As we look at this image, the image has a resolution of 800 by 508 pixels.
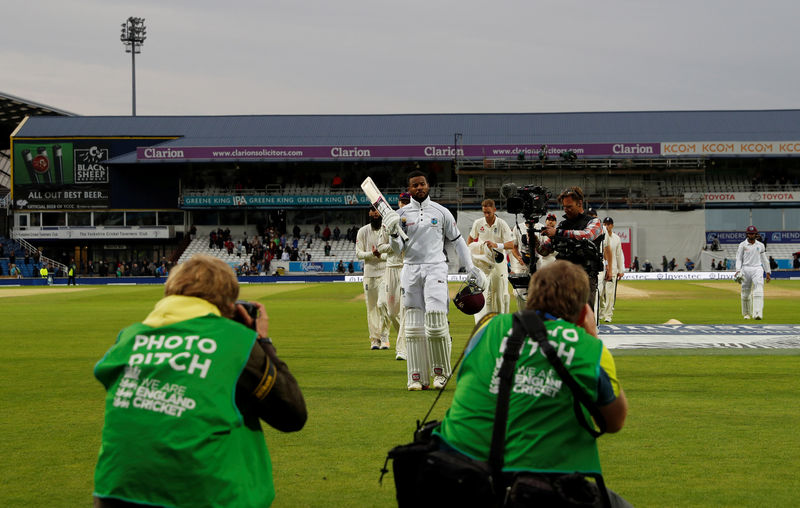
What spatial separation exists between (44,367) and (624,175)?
57.2 meters

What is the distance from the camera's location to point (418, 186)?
986 centimetres

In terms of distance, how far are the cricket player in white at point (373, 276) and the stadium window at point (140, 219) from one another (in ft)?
193

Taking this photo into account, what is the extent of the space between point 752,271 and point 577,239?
1207cm

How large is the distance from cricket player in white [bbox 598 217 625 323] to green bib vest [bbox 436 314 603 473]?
14905mm

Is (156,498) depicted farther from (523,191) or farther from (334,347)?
(334,347)

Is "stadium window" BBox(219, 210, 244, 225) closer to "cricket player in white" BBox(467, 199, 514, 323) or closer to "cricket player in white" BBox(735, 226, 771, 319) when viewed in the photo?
"cricket player in white" BBox(735, 226, 771, 319)

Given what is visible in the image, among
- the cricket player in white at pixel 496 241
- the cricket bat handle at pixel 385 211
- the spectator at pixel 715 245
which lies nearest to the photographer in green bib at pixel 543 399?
the cricket bat handle at pixel 385 211

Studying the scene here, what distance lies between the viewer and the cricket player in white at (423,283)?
960 centimetres

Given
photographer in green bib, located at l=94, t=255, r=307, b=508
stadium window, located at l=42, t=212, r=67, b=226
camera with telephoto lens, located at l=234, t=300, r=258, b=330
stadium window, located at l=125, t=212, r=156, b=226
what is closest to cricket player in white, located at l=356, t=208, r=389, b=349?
camera with telephoto lens, located at l=234, t=300, r=258, b=330

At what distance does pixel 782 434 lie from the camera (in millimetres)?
7332

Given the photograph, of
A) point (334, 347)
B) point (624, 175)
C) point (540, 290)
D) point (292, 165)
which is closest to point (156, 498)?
point (540, 290)

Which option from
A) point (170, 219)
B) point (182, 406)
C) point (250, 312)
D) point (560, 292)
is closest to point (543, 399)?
point (560, 292)

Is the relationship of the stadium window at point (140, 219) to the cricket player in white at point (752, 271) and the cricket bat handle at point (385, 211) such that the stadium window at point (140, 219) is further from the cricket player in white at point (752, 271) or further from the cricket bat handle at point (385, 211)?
the cricket bat handle at point (385, 211)

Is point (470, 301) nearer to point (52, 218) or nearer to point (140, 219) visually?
point (140, 219)
